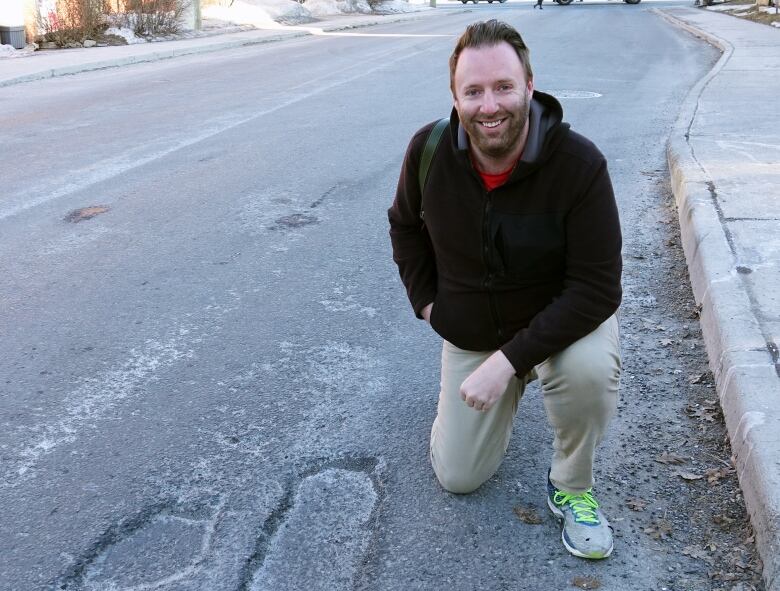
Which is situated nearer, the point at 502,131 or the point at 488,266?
the point at 502,131

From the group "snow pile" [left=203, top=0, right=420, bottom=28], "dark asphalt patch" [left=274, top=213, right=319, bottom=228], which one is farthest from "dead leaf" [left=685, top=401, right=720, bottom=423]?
"snow pile" [left=203, top=0, right=420, bottom=28]

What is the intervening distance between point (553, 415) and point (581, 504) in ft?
0.92

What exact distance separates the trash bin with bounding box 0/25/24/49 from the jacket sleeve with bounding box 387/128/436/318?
17995 mm

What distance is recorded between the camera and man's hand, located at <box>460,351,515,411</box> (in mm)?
2711

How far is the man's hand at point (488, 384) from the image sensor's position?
2711mm

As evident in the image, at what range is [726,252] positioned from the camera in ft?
15.1

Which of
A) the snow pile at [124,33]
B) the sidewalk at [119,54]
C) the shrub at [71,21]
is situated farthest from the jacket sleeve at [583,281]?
the snow pile at [124,33]

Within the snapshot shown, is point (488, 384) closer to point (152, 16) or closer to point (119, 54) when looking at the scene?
point (119, 54)

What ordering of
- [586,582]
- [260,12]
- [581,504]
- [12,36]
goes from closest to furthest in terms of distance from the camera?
[586,582] → [581,504] → [12,36] → [260,12]

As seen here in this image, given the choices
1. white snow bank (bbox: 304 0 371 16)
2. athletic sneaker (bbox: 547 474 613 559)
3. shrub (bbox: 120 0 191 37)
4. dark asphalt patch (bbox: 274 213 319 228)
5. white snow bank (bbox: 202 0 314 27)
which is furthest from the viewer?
white snow bank (bbox: 304 0 371 16)

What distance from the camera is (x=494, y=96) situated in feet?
8.66

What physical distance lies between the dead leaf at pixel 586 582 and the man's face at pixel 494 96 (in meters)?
1.26

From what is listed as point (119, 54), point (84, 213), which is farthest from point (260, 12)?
point (84, 213)

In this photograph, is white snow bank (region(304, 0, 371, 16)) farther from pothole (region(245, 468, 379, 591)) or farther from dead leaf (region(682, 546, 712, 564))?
dead leaf (region(682, 546, 712, 564))
